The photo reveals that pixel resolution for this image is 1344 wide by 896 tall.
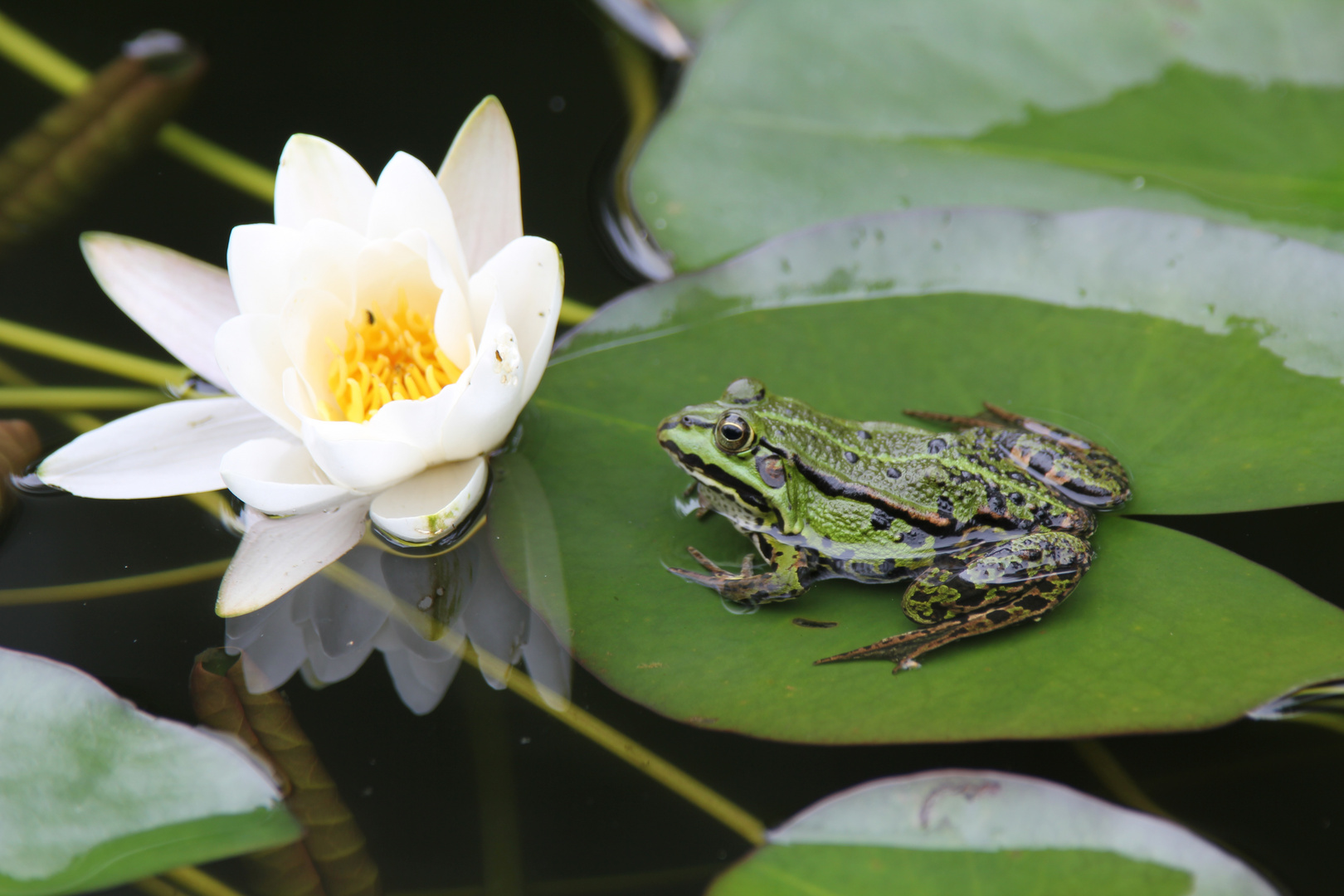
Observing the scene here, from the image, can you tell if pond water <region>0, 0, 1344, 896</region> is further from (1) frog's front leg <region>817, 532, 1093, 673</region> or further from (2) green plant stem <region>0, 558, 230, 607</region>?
(1) frog's front leg <region>817, 532, 1093, 673</region>

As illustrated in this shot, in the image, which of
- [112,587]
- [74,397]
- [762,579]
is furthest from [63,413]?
[762,579]

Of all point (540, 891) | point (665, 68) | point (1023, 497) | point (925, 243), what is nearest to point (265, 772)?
point (540, 891)

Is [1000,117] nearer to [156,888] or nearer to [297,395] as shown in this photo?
[297,395]

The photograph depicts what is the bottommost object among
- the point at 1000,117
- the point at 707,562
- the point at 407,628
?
the point at 407,628


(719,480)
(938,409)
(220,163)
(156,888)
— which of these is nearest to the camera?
(156,888)

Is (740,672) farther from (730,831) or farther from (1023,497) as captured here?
(1023,497)

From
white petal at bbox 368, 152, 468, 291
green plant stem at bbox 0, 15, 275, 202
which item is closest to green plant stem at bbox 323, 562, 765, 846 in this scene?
white petal at bbox 368, 152, 468, 291

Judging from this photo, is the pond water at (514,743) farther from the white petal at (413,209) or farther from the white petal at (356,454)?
the white petal at (413,209)
